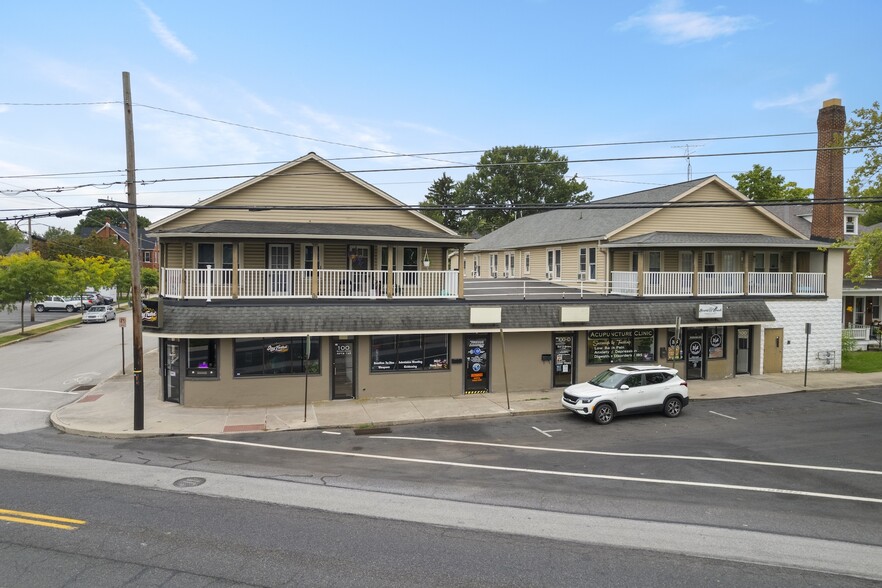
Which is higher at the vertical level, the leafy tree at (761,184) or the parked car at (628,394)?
the leafy tree at (761,184)

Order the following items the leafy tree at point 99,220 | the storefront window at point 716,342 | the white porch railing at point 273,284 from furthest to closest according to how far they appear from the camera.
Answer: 1. the leafy tree at point 99,220
2. the storefront window at point 716,342
3. the white porch railing at point 273,284

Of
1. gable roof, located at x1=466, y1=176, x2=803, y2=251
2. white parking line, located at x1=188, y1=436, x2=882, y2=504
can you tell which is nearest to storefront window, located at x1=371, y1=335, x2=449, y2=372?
white parking line, located at x1=188, y1=436, x2=882, y2=504

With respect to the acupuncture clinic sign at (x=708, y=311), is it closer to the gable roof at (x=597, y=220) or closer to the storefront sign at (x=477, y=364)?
the gable roof at (x=597, y=220)

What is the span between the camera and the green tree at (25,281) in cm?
3612

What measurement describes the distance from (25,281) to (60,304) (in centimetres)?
2055

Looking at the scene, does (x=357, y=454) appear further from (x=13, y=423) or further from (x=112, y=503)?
(x=13, y=423)

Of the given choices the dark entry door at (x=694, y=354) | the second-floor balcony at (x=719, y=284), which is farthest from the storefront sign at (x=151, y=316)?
the dark entry door at (x=694, y=354)

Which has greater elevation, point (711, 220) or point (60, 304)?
point (711, 220)

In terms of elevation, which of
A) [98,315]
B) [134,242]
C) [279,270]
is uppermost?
[134,242]

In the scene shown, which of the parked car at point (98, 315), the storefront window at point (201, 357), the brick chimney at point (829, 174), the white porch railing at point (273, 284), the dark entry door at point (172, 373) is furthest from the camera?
the parked car at point (98, 315)

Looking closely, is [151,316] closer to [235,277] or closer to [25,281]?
[235,277]

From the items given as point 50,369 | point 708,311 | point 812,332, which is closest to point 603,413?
point 708,311

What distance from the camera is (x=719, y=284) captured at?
2389 centimetres

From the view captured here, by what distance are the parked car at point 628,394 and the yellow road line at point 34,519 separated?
13.0 m
